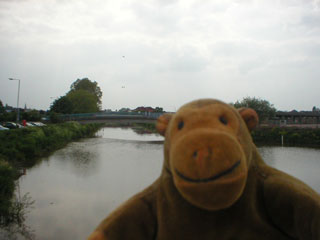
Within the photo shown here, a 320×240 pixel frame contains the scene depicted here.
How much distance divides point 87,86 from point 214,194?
55859 millimetres

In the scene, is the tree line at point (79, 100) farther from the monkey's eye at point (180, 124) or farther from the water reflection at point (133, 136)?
the monkey's eye at point (180, 124)

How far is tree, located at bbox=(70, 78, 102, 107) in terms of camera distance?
54662 mm

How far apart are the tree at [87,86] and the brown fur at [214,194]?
2166 inches

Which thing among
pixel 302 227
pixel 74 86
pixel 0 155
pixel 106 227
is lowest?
pixel 0 155

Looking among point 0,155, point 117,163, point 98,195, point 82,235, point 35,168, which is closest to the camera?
point 82,235

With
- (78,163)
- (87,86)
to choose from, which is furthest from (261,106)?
(87,86)

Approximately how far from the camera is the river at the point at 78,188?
5.59 m

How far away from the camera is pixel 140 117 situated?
26734mm

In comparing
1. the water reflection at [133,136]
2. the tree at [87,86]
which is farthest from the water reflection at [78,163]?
the tree at [87,86]

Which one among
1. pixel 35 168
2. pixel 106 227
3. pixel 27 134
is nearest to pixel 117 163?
pixel 35 168

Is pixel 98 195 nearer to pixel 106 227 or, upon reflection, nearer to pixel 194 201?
pixel 106 227

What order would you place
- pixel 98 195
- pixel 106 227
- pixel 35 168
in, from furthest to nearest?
pixel 35 168, pixel 98 195, pixel 106 227

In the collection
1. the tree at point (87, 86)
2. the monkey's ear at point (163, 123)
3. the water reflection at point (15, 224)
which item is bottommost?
the water reflection at point (15, 224)

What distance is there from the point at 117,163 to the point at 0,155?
5219 millimetres
